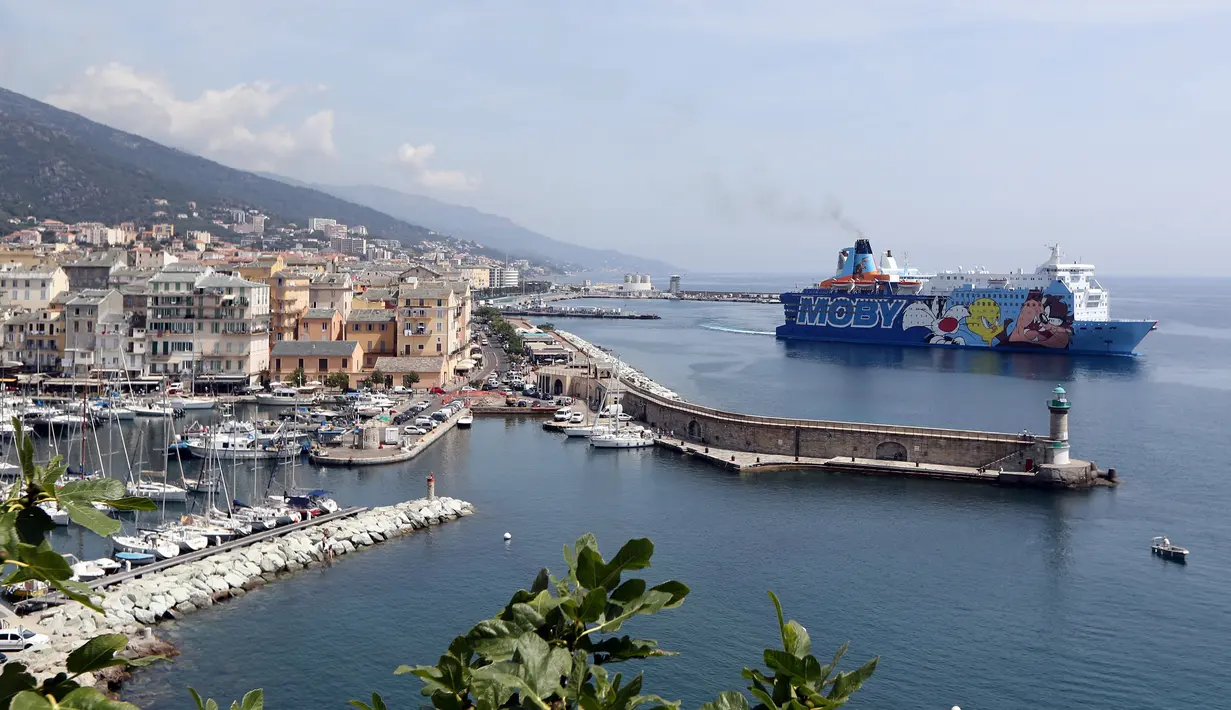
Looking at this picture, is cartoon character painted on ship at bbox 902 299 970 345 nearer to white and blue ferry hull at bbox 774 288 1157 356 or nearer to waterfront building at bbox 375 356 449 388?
white and blue ferry hull at bbox 774 288 1157 356

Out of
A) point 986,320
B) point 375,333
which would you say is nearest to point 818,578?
point 375,333

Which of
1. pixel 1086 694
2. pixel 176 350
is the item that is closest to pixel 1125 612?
pixel 1086 694

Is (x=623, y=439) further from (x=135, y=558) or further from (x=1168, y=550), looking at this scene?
(x=135, y=558)

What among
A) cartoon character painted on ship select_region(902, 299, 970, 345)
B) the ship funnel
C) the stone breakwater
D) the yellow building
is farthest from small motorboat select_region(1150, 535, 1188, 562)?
the ship funnel

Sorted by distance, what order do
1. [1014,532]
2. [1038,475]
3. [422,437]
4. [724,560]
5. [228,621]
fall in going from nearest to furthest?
1. [228,621]
2. [724,560]
3. [1014,532]
4. [1038,475]
5. [422,437]

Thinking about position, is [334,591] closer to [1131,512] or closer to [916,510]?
[916,510]

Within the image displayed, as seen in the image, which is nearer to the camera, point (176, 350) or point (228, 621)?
point (228, 621)
